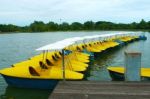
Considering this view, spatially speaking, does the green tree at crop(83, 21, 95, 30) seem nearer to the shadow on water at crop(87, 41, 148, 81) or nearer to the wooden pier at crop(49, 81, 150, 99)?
the shadow on water at crop(87, 41, 148, 81)

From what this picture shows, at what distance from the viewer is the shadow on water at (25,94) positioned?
19.2 meters

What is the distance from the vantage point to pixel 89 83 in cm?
1509

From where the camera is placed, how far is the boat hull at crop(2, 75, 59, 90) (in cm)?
1927

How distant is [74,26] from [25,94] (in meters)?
168

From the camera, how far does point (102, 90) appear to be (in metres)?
13.9

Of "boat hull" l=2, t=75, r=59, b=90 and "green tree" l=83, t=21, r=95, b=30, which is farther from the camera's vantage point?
"green tree" l=83, t=21, r=95, b=30

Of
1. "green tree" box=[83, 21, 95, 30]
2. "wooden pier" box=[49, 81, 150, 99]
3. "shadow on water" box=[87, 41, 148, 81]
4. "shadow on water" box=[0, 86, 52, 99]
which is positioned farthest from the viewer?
"green tree" box=[83, 21, 95, 30]

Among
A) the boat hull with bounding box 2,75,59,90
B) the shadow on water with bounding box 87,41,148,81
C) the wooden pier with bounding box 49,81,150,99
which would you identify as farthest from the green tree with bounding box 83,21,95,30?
the wooden pier with bounding box 49,81,150,99

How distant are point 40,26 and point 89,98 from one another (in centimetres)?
17733

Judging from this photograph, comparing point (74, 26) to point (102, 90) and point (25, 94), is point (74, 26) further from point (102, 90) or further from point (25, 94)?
point (102, 90)

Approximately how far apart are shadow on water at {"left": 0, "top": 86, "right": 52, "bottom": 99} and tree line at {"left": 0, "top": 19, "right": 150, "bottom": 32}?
5147 inches

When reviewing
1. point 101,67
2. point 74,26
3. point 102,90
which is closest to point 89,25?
point 74,26

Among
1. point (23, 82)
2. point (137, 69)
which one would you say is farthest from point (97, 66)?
point (137, 69)

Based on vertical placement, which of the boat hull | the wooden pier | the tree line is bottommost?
the tree line
